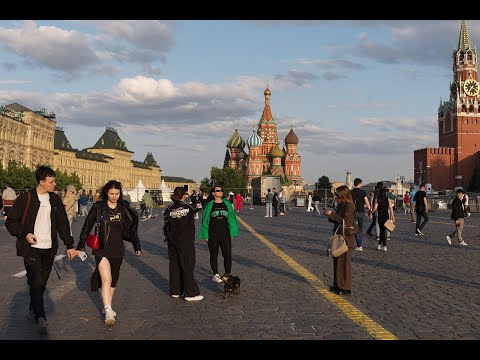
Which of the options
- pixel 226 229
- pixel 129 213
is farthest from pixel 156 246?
pixel 129 213

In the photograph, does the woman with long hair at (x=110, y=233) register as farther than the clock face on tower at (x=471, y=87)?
No

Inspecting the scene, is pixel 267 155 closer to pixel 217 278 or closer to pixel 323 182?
pixel 323 182

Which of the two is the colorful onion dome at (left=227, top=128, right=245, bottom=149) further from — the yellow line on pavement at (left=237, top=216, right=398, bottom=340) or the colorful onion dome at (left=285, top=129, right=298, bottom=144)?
the yellow line on pavement at (left=237, top=216, right=398, bottom=340)

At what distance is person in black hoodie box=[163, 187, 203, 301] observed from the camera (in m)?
8.46

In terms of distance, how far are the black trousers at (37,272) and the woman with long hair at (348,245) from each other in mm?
3787

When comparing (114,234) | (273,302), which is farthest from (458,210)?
(114,234)

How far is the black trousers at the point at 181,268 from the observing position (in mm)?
8375

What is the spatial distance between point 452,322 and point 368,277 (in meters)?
3.68

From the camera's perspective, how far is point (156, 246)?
54.6 feet

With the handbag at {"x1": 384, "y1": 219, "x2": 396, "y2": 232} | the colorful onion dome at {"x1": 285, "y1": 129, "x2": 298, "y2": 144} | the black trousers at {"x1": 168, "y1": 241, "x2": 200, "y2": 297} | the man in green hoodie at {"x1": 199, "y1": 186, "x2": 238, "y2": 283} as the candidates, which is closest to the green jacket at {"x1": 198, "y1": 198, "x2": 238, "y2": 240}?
the man in green hoodie at {"x1": 199, "y1": 186, "x2": 238, "y2": 283}

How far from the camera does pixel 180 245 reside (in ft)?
28.0

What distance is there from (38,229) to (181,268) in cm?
230

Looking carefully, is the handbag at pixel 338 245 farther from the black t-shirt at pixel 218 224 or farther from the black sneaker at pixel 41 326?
the black sneaker at pixel 41 326

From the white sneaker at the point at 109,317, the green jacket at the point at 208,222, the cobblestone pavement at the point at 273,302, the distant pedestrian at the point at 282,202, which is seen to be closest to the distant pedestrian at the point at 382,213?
the cobblestone pavement at the point at 273,302
